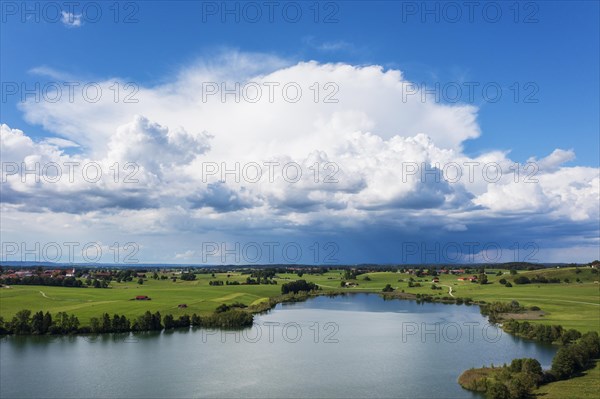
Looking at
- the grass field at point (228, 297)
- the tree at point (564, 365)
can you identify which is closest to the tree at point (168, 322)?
the grass field at point (228, 297)

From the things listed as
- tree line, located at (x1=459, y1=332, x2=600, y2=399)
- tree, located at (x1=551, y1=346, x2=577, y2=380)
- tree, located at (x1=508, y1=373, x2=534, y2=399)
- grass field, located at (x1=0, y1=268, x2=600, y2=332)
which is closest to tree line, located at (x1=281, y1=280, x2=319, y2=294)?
grass field, located at (x1=0, y1=268, x2=600, y2=332)

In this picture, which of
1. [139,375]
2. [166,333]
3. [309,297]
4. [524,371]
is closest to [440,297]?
[309,297]

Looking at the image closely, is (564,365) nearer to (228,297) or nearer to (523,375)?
(523,375)

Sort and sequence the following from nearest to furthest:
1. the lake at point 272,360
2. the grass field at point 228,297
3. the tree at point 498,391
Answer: the tree at point 498,391
the lake at point 272,360
the grass field at point 228,297

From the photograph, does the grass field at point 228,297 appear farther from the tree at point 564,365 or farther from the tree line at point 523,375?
the tree at point 564,365

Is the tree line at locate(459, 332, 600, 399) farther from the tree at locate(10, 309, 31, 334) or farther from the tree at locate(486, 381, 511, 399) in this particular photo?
the tree at locate(10, 309, 31, 334)
